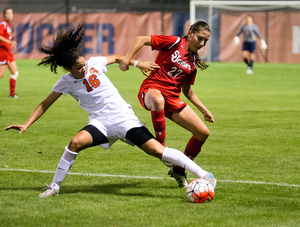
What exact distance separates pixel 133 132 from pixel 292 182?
2.06 metres

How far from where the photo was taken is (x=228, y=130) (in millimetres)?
10711

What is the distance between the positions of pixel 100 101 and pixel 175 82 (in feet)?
3.73

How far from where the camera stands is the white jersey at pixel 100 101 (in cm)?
583

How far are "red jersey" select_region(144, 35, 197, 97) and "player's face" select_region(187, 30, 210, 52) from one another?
10 cm

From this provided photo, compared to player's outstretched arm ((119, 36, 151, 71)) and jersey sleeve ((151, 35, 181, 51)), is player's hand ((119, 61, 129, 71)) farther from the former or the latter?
jersey sleeve ((151, 35, 181, 51))

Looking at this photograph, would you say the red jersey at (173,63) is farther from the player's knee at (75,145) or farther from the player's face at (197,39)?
the player's knee at (75,145)

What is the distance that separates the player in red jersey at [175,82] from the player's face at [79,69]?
2.48 ft

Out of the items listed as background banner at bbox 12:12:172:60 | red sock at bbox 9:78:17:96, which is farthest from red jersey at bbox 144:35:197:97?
background banner at bbox 12:12:172:60

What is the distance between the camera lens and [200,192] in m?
5.56

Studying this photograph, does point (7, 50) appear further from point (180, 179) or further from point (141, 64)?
point (180, 179)

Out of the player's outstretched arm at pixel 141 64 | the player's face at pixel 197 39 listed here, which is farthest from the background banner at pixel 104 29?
the player's outstretched arm at pixel 141 64

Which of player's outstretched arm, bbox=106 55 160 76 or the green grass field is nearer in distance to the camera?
the green grass field

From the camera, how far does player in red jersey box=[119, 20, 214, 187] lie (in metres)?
6.49

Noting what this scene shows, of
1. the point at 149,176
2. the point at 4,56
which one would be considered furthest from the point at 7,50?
the point at 149,176
